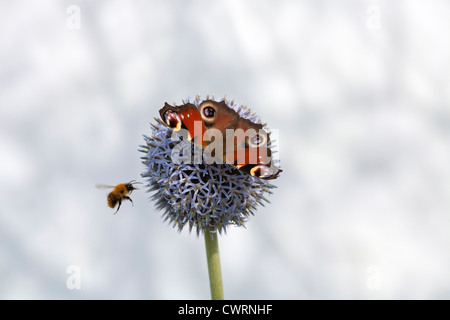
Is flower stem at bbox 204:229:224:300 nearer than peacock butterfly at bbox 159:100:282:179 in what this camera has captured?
No

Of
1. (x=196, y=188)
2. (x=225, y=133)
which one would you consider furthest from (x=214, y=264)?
(x=225, y=133)

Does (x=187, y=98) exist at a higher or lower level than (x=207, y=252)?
higher

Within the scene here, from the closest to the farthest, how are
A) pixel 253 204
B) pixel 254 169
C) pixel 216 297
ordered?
pixel 254 169, pixel 216 297, pixel 253 204

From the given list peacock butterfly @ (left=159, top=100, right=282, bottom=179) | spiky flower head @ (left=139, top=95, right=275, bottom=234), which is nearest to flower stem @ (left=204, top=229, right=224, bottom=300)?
spiky flower head @ (left=139, top=95, right=275, bottom=234)

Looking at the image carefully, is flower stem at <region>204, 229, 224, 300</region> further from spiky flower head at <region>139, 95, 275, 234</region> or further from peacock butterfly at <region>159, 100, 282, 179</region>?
peacock butterfly at <region>159, 100, 282, 179</region>

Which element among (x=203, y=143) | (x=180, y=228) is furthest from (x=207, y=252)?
(x=203, y=143)

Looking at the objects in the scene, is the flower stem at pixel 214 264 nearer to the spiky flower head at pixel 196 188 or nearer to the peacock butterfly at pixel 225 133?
the spiky flower head at pixel 196 188

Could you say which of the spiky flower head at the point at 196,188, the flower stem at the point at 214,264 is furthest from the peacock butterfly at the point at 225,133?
the flower stem at the point at 214,264
